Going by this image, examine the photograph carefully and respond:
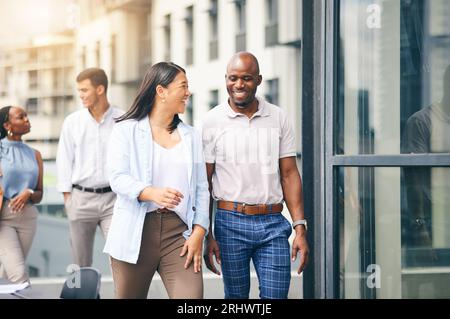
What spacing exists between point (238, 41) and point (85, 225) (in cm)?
148

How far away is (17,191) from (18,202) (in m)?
0.07

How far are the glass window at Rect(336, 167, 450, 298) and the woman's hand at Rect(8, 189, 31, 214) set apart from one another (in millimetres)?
1877

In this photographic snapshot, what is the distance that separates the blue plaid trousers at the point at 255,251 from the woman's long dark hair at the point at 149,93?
2.07 ft

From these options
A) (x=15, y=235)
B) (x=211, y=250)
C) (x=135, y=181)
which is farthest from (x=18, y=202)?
(x=211, y=250)

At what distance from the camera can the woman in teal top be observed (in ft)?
16.8

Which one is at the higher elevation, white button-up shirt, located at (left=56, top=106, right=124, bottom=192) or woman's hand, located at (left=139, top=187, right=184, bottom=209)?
white button-up shirt, located at (left=56, top=106, right=124, bottom=192)

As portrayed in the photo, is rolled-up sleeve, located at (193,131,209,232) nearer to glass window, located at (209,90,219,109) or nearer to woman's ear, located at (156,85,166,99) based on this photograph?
woman's ear, located at (156,85,166,99)

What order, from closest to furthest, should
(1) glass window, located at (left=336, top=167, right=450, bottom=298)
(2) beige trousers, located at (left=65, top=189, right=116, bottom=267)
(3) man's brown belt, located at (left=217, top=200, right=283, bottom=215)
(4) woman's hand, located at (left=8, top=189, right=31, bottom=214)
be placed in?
(3) man's brown belt, located at (left=217, top=200, right=283, bottom=215), (1) glass window, located at (left=336, top=167, right=450, bottom=298), (4) woman's hand, located at (left=8, top=189, right=31, bottom=214), (2) beige trousers, located at (left=65, top=189, right=116, bottom=267)

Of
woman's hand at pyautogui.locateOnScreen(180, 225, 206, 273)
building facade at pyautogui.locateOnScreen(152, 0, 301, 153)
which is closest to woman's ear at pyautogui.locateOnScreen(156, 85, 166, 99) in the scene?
building facade at pyautogui.locateOnScreen(152, 0, 301, 153)

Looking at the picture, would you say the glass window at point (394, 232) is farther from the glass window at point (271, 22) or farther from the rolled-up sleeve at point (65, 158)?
the rolled-up sleeve at point (65, 158)

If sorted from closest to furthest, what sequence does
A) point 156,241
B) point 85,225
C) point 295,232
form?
1. point 156,241
2. point 295,232
3. point 85,225

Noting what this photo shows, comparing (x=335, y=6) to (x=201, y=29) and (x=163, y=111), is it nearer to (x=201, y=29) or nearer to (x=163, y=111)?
(x=201, y=29)

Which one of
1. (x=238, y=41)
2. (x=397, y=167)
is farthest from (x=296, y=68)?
(x=397, y=167)

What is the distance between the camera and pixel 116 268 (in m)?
4.61
